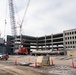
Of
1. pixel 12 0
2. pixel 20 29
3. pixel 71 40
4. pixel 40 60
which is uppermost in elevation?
pixel 12 0

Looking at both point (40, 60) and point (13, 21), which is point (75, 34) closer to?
point (13, 21)

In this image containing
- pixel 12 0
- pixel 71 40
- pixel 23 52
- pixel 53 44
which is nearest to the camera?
pixel 23 52

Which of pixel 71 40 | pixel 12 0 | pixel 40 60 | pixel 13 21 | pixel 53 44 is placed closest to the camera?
pixel 40 60

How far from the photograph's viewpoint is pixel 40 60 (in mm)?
32781

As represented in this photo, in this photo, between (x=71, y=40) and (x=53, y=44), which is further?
(x=53, y=44)

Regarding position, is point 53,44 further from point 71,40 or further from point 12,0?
point 12,0

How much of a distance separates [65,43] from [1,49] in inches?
2599

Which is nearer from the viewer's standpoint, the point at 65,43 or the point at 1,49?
the point at 65,43

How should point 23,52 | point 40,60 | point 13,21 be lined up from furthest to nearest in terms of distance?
point 13,21 → point 23,52 → point 40,60

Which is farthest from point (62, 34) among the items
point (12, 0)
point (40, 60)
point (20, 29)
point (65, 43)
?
point (40, 60)

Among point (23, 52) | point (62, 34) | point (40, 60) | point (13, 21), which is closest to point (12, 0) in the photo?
point (13, 21)

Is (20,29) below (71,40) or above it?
above

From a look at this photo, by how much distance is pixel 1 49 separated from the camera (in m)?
196

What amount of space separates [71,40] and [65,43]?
322 inches
